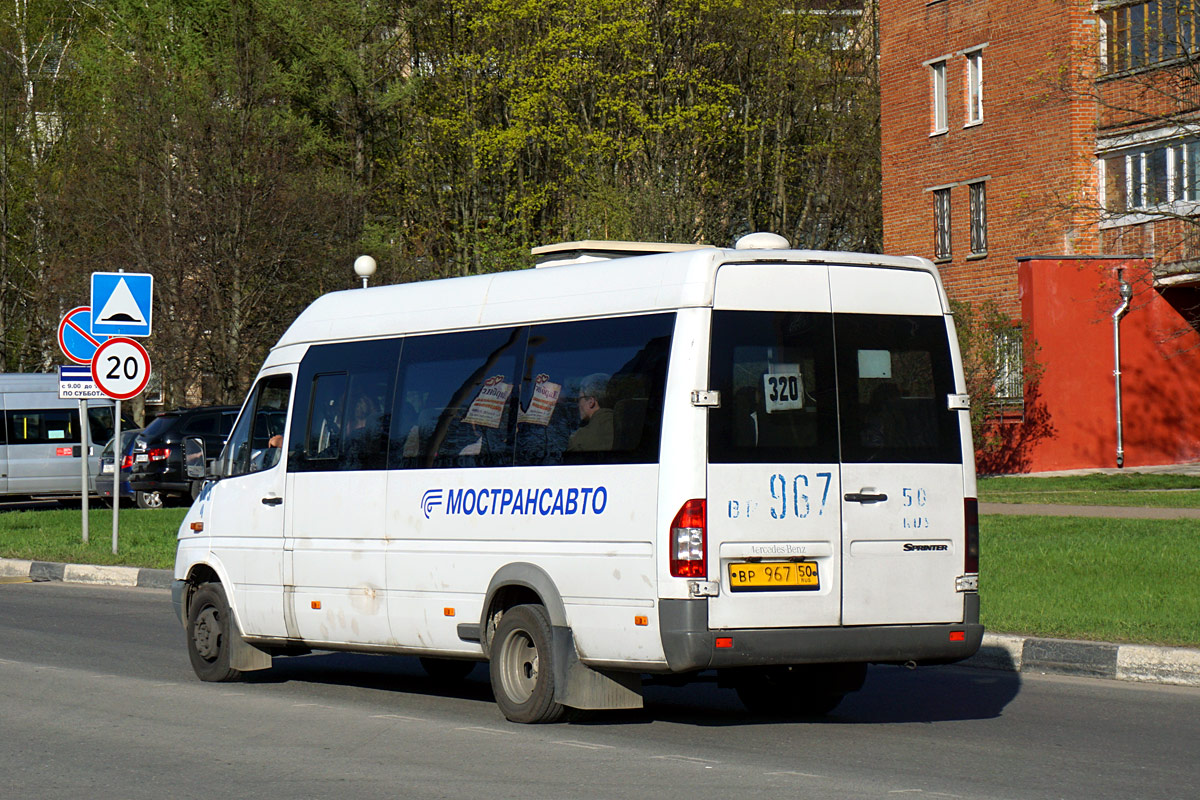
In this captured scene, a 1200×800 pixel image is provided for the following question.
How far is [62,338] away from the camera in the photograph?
20.8 m

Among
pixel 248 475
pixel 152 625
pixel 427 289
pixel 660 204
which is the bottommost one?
pixel 152 625

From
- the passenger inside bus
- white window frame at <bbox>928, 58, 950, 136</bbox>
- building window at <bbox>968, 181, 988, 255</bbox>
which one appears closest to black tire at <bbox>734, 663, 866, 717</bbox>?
the passenger inside bus

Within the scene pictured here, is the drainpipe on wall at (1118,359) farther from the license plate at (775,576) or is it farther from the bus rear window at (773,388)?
the license plate at (775,576)

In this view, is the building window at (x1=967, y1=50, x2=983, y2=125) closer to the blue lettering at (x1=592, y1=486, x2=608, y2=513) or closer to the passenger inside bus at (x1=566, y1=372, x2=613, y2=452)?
the passenger inside bus at (x1=566, y1=372, x2=613, y2=452)

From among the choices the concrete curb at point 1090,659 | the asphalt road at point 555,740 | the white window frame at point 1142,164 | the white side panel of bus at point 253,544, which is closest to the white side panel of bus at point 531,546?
the asphalt road at point 555,740

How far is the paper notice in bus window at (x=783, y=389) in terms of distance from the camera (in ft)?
28.7

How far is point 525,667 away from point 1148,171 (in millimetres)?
28176

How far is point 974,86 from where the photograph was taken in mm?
39344

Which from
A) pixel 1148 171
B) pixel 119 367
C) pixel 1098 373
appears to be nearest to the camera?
pixel 119 367

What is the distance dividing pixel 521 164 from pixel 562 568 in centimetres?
4171

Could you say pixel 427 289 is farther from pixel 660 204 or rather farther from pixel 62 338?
pixel 660 204

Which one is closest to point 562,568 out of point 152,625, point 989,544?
point 152,625

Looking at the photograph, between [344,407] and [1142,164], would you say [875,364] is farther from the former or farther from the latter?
[1142,164]

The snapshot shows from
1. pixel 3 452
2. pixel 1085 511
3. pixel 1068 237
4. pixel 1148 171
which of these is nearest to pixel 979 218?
pixel 1068 237
